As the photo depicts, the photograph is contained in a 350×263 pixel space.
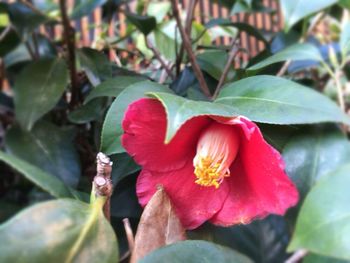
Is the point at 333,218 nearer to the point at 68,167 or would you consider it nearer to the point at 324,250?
the point at 324,250

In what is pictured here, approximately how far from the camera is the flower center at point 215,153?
39cm

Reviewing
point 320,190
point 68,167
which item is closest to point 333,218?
point 320,190

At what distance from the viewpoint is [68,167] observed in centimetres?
59

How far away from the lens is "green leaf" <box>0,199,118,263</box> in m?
0.28

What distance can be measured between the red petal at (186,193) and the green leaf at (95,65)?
0.28 m

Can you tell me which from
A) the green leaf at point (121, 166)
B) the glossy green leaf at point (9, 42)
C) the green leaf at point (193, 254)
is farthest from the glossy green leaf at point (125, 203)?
the glossy green leaf at point (9, 42)

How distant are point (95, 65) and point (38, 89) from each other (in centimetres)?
10

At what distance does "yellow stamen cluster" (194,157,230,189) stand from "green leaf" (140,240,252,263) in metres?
0.07

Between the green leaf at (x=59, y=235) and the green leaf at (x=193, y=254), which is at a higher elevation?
the green leaf at (x=59, y=235)

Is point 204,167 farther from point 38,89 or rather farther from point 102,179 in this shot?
point 38,89

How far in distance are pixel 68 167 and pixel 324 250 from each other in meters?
0.42

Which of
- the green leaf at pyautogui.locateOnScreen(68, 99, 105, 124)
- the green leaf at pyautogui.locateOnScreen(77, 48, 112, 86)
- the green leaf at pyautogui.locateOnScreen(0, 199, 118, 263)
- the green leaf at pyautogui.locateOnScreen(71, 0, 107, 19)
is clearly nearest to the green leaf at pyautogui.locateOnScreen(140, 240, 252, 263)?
the green leaf at pyautogui.locateOnScreen(0, 199, 118, 263)

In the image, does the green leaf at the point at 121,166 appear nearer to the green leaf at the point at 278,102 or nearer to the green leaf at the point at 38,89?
the green leaf at the point at 278,102

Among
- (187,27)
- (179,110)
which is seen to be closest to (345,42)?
(187,27)
